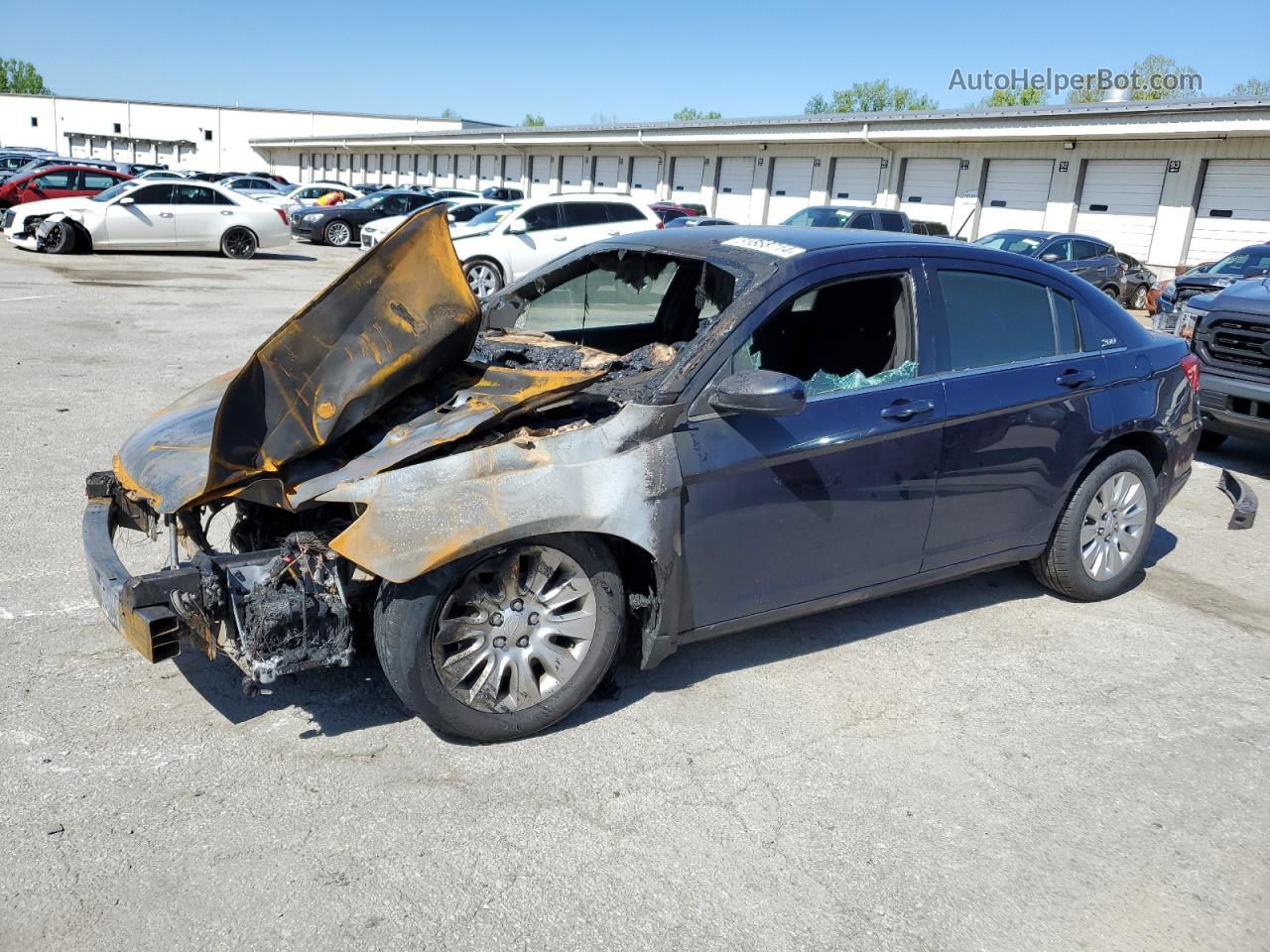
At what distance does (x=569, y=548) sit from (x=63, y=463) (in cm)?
446

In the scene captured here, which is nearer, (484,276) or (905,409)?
(905,409)

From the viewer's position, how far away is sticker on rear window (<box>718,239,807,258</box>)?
4.05 metres

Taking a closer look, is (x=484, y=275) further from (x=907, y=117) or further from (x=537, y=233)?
(x=907, y=117)

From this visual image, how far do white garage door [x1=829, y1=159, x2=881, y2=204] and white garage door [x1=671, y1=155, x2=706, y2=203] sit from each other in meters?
6.61

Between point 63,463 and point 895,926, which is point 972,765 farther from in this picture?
point 63,463

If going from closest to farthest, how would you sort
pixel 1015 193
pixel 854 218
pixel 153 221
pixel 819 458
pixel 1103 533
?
pixel 819 458 < pixel 1103 533 < pixel 854 218 < pixel 153 221 < pixel 1015 193

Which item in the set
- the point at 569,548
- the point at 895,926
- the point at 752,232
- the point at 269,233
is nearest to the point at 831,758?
the point at 895,926

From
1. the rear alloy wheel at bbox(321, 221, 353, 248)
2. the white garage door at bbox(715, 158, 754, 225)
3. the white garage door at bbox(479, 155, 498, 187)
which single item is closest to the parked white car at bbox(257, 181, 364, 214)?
the rear alloy wheel at bbox(321, 221, 353, 248)

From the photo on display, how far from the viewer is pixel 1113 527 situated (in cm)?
499

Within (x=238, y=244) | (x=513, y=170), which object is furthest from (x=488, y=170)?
(x=238, y=244)

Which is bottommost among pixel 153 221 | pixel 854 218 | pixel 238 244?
pixel 238 244

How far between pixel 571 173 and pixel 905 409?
42071 millimetres

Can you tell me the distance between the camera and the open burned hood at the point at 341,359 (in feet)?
11.0

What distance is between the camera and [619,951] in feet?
8.54
